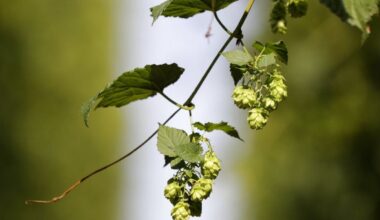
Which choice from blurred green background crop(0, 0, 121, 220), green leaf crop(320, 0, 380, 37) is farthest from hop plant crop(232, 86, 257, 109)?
blurred green background crop(0, 0, 121, 220)

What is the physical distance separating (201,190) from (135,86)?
0.44 feet

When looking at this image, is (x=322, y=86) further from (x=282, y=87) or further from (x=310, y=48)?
(x=282, y=87)

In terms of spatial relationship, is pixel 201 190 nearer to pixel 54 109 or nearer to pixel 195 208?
pixel 195 208

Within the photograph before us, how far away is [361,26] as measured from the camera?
19.5 inches

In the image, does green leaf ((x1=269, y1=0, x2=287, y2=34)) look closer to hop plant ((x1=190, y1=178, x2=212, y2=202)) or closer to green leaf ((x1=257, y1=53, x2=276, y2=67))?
green leaf ((x1=257, y1=53, x2=276, y2=67))

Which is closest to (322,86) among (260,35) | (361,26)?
(260,35)

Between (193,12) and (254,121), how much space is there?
0.44 feet

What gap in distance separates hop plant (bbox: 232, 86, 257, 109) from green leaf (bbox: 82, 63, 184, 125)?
0.08 m

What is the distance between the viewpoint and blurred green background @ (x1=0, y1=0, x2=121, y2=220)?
23.5ft

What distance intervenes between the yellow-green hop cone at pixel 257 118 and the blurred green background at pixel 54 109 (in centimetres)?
598

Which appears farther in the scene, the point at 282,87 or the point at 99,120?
the point at 99,120

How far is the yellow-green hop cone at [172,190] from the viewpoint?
583 mm

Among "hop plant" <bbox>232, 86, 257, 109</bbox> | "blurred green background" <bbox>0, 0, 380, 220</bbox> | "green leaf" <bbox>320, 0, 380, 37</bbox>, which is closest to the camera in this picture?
"green leaf" <bbox>320, 0, 380, 37</bbox>

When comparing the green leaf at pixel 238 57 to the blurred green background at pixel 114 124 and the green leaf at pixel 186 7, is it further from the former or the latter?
the blurred green background at pixel 114 124
